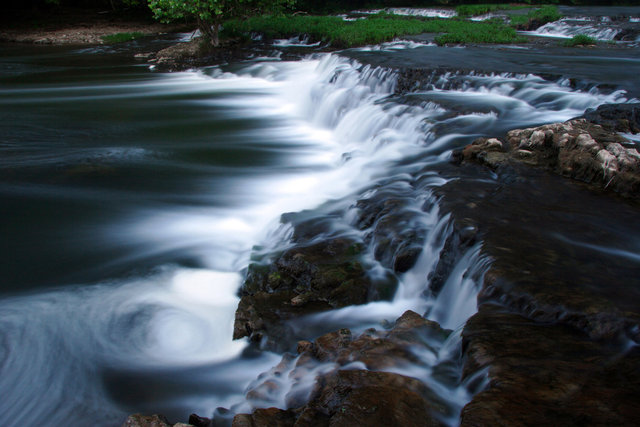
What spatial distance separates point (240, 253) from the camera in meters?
5.95

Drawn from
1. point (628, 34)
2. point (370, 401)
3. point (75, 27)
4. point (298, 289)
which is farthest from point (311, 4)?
point (370, 401)

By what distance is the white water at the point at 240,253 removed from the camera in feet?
13.2

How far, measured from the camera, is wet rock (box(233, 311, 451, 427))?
8.55ft

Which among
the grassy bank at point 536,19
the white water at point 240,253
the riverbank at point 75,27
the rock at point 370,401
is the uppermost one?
the riverbank at point 75,27

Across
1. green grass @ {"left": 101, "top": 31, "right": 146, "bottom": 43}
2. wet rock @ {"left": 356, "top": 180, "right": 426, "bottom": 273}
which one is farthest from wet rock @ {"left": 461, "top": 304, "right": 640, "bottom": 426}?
green grass @ {"left": 101, "top": 31, "right": 146, "bottom": 43}

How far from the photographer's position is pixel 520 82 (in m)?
9.67

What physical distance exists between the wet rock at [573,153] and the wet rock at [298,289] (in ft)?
8.47

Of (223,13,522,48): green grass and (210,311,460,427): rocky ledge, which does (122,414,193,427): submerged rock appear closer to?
(210,311,460,427): rocky ledge

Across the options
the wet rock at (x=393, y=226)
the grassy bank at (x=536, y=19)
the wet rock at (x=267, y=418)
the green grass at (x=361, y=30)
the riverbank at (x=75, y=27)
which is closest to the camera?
the wet rock at (x=267, y=418)

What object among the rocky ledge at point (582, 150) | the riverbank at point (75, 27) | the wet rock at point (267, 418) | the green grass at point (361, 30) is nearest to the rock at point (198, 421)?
the wet rock at point (267, 418)

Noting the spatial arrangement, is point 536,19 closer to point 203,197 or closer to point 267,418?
point 203,197

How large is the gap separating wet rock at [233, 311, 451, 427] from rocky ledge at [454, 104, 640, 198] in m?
3.27

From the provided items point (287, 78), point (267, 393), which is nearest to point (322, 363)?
point (267, 393)

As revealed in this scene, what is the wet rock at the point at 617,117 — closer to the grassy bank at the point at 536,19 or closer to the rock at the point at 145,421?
the rock at the point at 145,421
